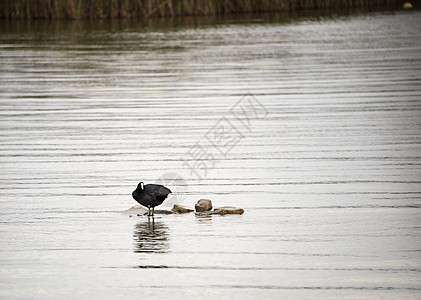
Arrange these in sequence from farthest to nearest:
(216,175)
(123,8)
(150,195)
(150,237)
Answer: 1. (123,8)
2. (216,175)
3. (150,195)
4. (150,237)

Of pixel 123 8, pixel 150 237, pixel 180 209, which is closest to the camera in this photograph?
pixel 150 237

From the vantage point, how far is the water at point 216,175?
7.14ft

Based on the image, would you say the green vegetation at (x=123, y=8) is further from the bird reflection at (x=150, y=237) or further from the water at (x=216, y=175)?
the bird reflection at (x=150, y=237)

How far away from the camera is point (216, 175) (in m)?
3.42

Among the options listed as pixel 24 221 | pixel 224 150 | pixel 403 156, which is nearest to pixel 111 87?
pixel 224 150

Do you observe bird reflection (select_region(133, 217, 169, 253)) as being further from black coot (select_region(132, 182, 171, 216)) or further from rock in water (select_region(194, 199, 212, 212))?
rock in water (select_region(194, 199, 212, 212))

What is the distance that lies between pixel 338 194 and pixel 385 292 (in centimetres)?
106

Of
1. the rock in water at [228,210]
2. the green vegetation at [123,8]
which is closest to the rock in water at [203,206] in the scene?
the rock in water at [228,210]

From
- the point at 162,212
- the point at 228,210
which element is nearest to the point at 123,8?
the point at 162,212

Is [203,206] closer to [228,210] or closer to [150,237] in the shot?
[228,210]

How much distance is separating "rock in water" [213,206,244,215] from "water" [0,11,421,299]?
4 centimetres

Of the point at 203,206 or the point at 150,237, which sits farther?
the point at 203,206

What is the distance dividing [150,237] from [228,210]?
0.37 meters

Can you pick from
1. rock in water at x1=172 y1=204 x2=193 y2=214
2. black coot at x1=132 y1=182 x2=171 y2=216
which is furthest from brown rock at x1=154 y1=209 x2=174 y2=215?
black coot at x1=132 y1=182 x2=171 y2=216
